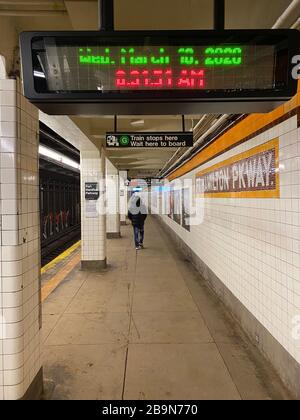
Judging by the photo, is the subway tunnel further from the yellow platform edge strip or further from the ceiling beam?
the yellow platform edge strip

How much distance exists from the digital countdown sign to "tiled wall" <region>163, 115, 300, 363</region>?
1.05 meters

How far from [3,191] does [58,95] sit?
93 centimetres

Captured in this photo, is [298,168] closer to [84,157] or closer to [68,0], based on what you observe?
[68,0]

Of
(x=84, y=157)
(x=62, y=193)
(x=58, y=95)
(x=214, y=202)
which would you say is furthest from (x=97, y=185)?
(x=62, y=193)

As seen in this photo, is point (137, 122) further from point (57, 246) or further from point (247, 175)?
point (57, 246)

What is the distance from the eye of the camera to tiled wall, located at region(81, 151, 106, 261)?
7.12 metres

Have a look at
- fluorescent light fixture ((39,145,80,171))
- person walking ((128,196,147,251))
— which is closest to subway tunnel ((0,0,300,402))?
fluorescent light fixture ((39,145,80,171))

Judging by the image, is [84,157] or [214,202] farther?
[84,157]

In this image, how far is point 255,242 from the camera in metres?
3.48

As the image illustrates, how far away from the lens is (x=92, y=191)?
23.5 ft

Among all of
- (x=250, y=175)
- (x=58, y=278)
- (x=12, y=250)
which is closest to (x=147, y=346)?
(x=12, y=250)

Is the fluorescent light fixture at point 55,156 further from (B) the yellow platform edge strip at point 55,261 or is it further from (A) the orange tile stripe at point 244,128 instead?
(A) the orange tile stripe at point 244,128
